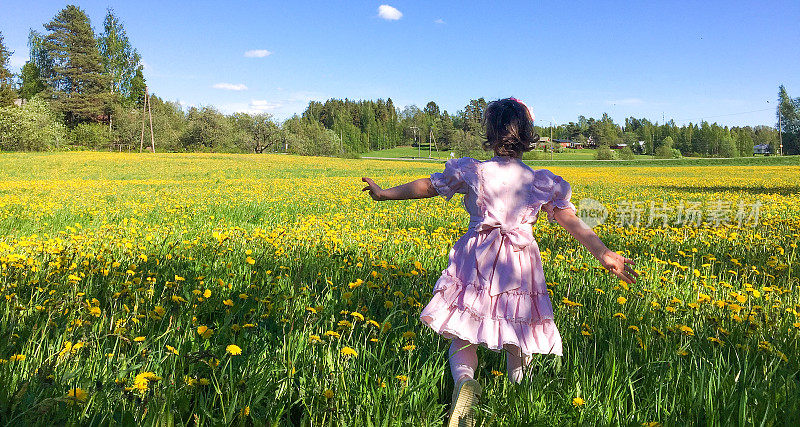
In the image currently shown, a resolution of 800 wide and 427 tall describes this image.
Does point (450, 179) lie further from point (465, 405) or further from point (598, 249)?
point (465, 405)

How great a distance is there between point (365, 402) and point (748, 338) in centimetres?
221

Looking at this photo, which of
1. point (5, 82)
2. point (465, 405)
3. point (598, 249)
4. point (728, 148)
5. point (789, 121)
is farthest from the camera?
point (728, 148)

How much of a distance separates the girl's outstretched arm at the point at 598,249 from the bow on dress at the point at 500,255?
218 mm

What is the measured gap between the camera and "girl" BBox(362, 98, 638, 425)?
88.6 inches

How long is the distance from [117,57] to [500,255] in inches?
2942

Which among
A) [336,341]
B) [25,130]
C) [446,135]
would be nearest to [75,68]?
[25,130]

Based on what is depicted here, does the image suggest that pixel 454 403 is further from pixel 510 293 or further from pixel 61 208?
pixel 61 208

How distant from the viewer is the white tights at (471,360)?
7.38 feet

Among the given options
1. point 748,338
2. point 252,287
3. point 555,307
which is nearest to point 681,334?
point 748,338

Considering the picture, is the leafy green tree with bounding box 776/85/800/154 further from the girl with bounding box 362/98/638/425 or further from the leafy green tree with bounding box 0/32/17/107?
the leafy green tree with bounding box 0/32/17/107

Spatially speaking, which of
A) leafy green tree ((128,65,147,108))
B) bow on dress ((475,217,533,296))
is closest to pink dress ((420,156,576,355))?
bow on dress ((475,217,533,296))

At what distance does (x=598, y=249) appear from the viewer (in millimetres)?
2195

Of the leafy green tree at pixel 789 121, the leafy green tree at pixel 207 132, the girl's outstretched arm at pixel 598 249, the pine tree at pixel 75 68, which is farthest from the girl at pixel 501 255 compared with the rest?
the leafy green tree at pixel 789 121

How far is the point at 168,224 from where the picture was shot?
6562mm
